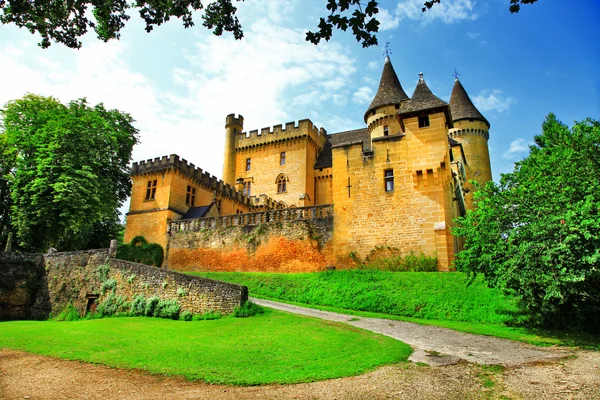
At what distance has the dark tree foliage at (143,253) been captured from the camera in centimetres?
2766

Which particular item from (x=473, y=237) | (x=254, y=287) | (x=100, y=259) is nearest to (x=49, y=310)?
(x=100, y=259)

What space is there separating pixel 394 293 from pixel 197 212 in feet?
58.7

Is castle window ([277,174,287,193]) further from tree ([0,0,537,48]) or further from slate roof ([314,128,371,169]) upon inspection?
tree ([0,0,537,48])

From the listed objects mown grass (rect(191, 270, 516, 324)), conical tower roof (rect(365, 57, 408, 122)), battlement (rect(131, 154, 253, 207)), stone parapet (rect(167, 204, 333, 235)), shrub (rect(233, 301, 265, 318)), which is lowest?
shrub (rect(233, 301, 265, 318))

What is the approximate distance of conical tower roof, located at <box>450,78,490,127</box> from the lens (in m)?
38.8

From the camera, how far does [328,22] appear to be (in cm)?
538

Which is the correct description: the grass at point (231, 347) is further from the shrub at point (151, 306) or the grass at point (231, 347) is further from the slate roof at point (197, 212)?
the slate roof at point (197, 212)

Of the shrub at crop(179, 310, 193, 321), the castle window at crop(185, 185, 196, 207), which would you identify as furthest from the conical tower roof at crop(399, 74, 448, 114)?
the castle window at crop(185, 185, 196, 207)

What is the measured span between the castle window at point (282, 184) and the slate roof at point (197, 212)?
10.4m

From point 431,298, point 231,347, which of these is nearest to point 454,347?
point 231,347

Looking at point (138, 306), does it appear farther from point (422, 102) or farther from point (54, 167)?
point (422, 102)

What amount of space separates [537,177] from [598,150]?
6270 mm

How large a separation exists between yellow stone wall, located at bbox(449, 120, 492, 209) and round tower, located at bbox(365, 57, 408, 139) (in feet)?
27.4

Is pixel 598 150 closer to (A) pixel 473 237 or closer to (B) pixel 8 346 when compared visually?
(A) pixel 473 237
